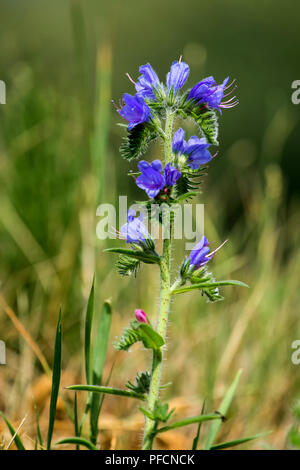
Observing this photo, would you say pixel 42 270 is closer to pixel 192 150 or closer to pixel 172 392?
pixel 172 392

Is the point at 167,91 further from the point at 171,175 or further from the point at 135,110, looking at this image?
the point at 171,175

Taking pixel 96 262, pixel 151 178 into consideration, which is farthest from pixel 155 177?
pixel 96 262

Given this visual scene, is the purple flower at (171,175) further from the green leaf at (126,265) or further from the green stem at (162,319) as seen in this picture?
the green leaf at (126,265)

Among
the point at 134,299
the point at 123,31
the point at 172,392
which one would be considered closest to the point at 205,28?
the point at 123,31

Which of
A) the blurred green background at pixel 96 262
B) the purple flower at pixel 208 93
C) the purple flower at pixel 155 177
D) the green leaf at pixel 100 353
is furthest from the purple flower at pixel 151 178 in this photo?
the blurred green background at pixel 96 262

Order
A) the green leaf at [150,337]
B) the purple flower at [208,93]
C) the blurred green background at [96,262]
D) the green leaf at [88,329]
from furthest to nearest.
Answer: the blurred green background at [96,262] < the green leaf at [88,329] < the purple flower at [208,93] < the green leaf at [150,337]
